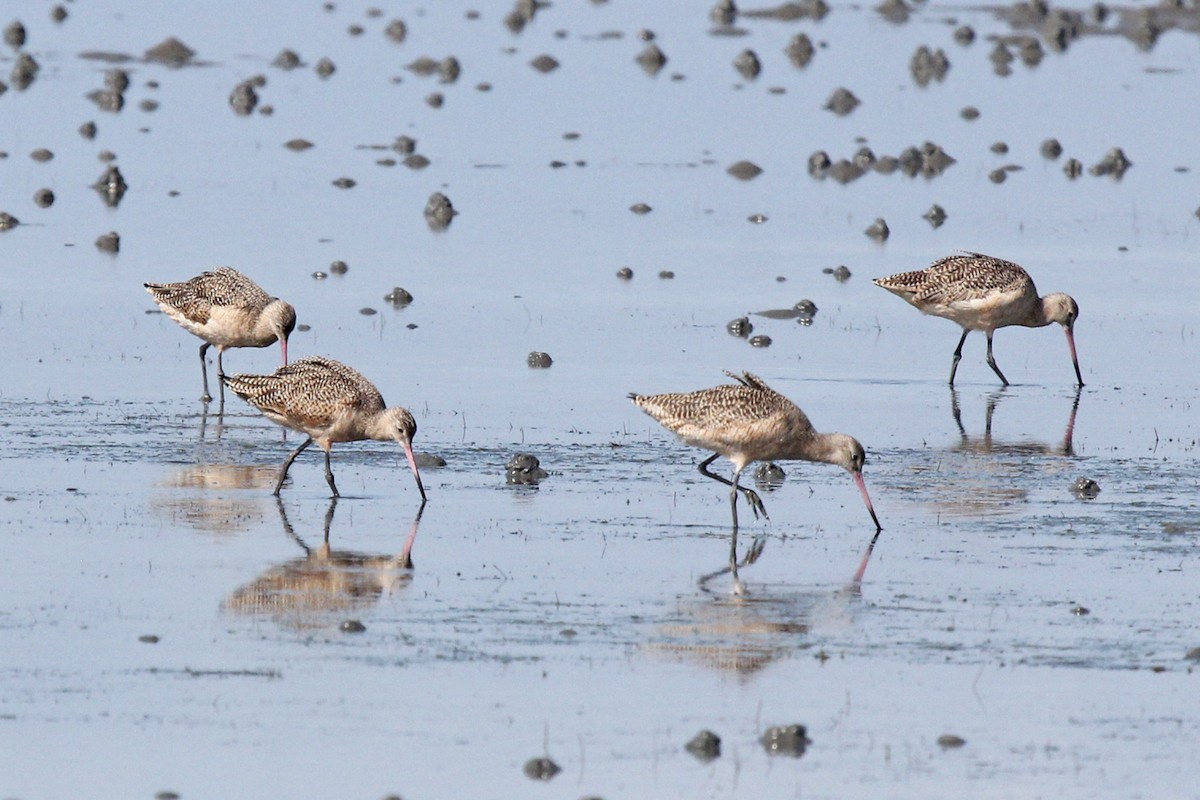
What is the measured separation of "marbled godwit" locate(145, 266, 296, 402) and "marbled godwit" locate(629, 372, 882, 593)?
→ 525cm

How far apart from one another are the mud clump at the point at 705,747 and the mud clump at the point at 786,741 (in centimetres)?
24

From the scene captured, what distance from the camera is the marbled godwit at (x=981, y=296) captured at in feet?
74.4

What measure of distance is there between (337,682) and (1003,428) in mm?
9352

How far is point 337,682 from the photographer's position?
11664mm

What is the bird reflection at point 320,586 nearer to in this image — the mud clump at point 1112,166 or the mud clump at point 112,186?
the mud clump at point 112,186

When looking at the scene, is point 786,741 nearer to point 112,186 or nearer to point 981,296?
point 981,296

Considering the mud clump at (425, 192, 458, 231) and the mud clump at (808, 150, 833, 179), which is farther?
the mud clump at (808, 150, 833, 179)

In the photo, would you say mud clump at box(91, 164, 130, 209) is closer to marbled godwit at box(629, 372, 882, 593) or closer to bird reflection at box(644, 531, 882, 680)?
marbled godwit at box(629, 372, 882, 593)

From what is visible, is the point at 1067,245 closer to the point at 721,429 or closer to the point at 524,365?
the point at 524,365

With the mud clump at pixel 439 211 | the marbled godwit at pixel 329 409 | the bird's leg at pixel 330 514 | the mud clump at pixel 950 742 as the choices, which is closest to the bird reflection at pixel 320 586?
the bird's leg at pixel 330 514

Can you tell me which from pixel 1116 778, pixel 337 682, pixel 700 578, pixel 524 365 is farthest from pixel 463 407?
pixel 1116 778

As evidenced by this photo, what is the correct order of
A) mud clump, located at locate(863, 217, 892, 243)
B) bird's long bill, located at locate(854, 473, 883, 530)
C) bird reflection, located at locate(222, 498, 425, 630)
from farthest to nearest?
mud clump, located at locate(863, 217, 892, 243) → bird's long bill, located at locate(854, 473, 883, 530) → bird reflection, located at locate(222, 498, 425, 630)

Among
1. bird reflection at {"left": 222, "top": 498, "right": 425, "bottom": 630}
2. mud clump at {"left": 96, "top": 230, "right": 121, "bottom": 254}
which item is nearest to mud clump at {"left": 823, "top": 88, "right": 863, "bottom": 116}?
mud clump at {"left": 96, "top": 230, "right": 121, "bottom": 254}

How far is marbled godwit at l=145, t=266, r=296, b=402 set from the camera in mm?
20312
